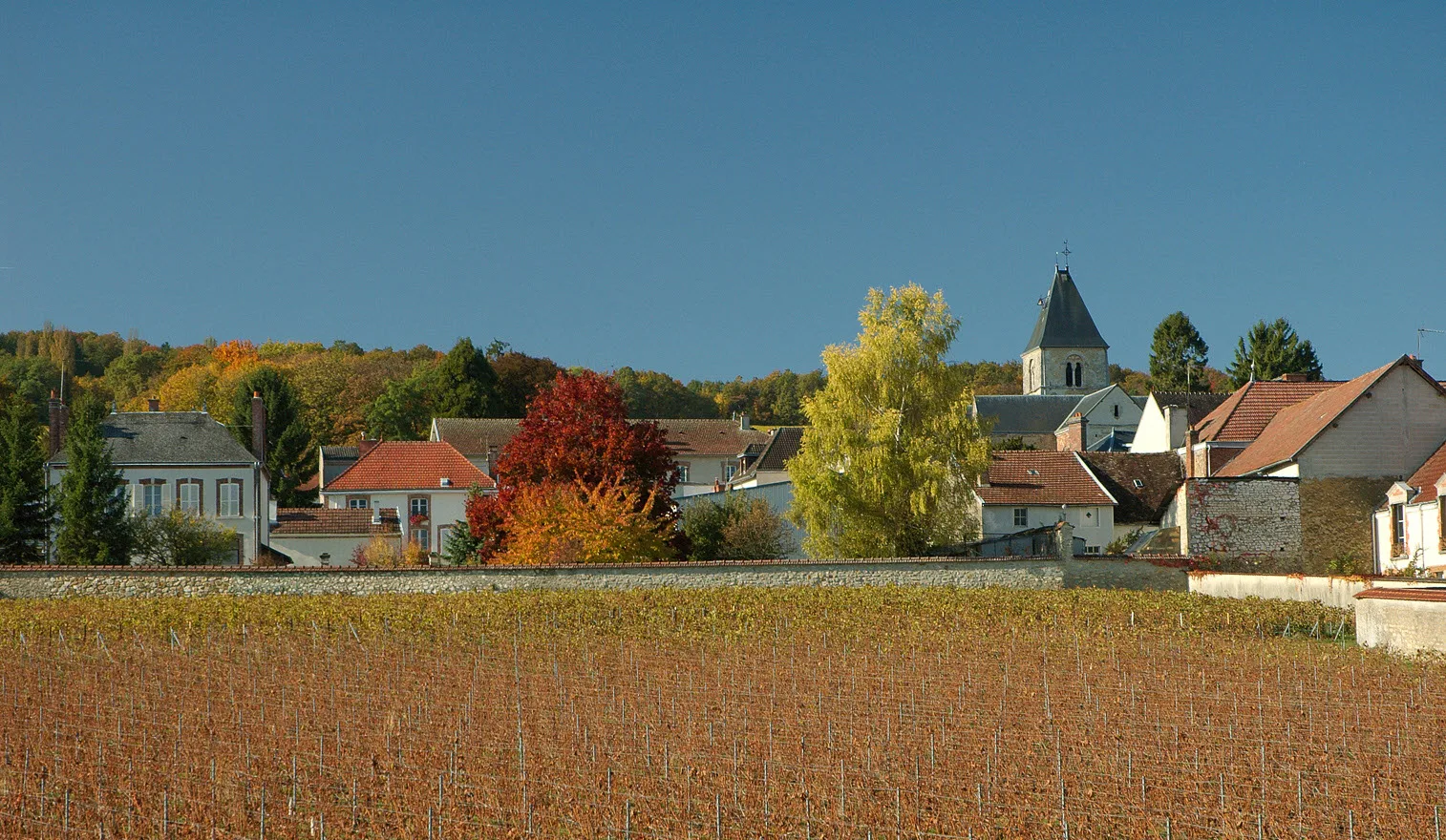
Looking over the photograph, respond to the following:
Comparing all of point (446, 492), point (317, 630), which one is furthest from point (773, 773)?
point (446, 492)

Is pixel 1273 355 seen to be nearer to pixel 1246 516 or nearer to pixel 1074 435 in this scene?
pixel 1074 435

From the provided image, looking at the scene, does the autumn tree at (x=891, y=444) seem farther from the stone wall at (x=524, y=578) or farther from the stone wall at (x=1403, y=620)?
the stone wall at (x=1403, y=620)

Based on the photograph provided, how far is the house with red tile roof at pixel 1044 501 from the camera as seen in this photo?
42.7 meters

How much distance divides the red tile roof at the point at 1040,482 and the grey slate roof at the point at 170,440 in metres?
25.0

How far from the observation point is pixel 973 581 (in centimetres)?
3166

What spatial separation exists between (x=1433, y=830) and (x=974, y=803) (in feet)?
12.8

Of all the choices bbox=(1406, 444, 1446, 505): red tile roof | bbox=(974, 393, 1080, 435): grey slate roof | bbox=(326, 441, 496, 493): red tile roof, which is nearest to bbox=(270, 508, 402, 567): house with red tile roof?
bbox=(326, 441, 496, 493): red tile roof

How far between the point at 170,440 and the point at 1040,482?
2936cm

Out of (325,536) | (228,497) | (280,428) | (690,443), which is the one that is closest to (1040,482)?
(690,443)

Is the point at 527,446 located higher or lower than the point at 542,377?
lower

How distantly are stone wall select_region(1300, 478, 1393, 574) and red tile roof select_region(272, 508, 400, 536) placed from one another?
1212 inches

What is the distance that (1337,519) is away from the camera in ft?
119

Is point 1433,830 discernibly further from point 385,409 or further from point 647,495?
point 385,409

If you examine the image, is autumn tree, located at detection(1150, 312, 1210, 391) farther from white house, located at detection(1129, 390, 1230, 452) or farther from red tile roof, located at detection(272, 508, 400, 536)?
red tile roof, located at detection(272, 508, 400, 536)
